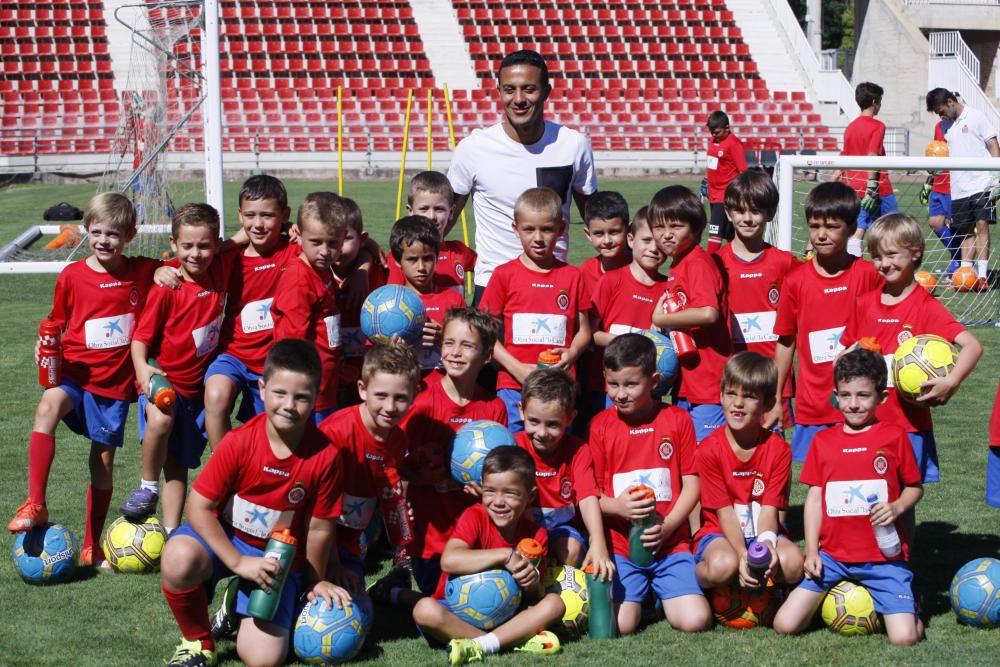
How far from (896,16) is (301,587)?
3420 centimetres

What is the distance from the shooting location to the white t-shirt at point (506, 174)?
6191mm

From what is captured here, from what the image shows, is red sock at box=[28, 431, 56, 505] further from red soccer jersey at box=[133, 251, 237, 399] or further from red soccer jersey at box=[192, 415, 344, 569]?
red soccer jersey at box=[192, 415, 344, 569]

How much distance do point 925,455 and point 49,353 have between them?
400 cm

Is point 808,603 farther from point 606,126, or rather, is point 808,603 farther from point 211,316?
point 606,126

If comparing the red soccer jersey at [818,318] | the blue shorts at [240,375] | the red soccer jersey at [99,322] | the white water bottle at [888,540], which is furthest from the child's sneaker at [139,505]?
the white water bottle at [888,540]

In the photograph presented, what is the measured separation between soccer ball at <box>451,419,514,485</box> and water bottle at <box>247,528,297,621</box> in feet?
2.52

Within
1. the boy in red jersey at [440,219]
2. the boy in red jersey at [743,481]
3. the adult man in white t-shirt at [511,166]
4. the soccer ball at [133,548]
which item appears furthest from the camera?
the adult man in white t-shirt at [511,166]

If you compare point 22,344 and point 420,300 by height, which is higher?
point 420,300

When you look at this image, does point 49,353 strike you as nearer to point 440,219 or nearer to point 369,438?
point 369,438

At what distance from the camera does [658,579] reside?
5.09 meters

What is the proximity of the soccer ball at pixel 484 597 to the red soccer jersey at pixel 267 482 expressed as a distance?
22.7 inches

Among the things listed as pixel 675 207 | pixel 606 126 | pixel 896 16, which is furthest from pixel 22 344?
pixel 896 16

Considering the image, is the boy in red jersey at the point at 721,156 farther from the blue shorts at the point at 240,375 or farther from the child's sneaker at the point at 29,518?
the child's sneaker at the point at 29,518

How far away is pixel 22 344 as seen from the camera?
10938 mm
